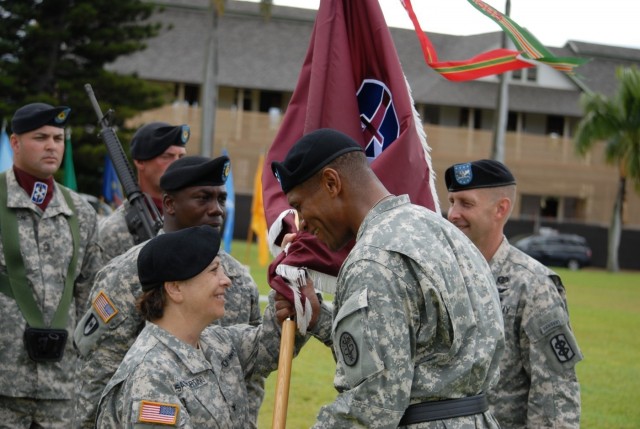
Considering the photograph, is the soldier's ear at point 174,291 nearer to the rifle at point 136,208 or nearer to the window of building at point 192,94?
the rifle at point 136,208

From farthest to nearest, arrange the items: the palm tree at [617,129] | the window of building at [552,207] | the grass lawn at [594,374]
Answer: the window of building at [552,207] < the palm tree at [617,129] < the grass lawn at [594,374]

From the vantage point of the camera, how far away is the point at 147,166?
5938 mm

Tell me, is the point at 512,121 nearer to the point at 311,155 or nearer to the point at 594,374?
the point at 594,374

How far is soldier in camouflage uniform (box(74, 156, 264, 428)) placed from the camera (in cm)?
439

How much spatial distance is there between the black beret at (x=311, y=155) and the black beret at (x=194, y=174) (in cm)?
156

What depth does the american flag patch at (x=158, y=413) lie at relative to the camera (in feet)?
11.1

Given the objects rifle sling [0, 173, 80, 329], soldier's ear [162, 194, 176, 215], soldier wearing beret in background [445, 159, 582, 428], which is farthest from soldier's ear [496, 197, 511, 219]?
rifle sling [0, 173, 80, 329]

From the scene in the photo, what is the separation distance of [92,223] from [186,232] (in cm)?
239

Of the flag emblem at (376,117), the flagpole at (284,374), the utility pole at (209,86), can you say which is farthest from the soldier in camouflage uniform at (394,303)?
the utility pole at (209,86)

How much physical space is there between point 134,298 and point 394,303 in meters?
1.79

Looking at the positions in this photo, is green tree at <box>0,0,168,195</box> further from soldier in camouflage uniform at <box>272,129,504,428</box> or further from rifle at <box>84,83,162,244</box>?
soldier in camouflage uniform at <box>272,129,504,428</box>

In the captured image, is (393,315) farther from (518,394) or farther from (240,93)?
(240,93)

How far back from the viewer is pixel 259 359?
4020mm

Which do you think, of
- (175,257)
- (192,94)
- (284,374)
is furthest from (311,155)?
(192,94)
